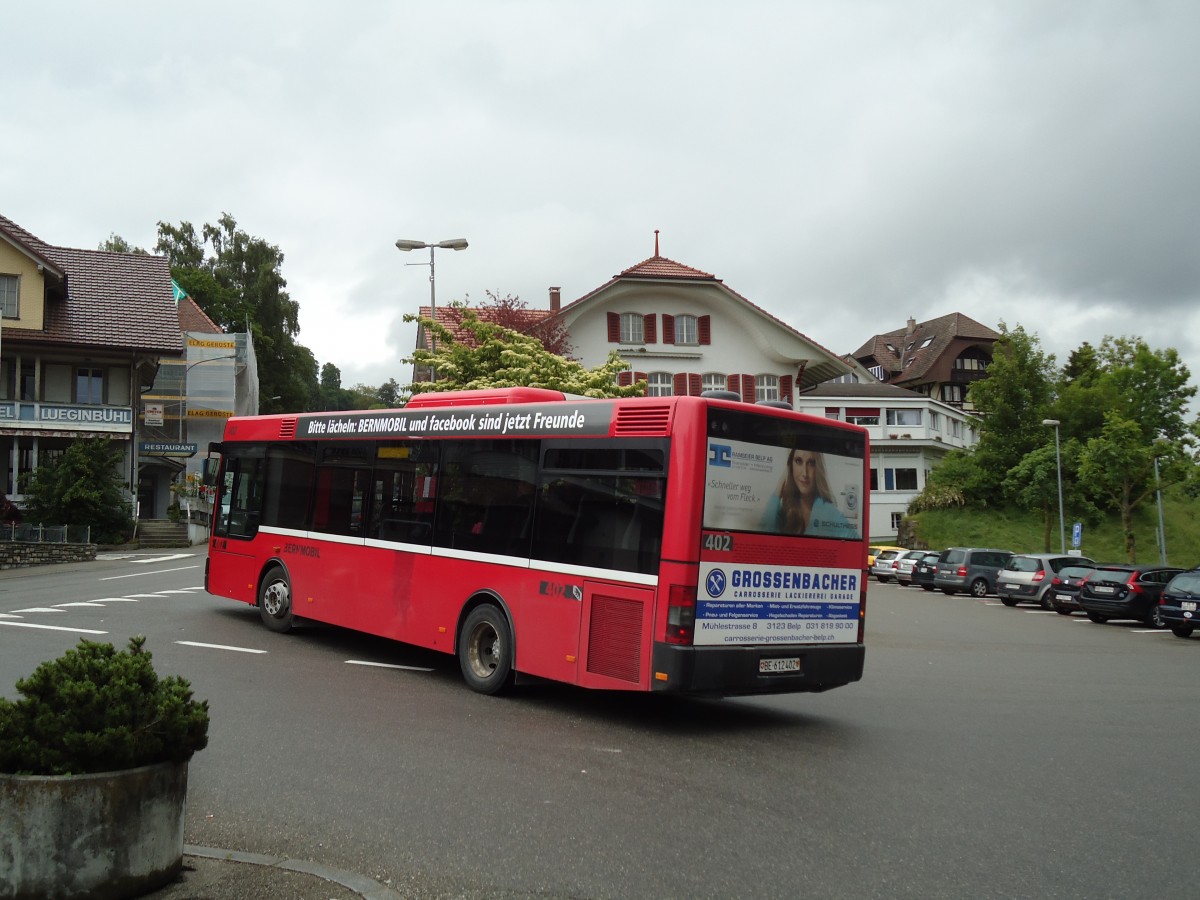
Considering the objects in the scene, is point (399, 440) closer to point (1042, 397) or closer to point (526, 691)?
point (526, 691)

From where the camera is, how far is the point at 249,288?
237 feet

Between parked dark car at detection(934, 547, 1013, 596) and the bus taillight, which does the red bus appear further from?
parked dark car at detection(934, 547, 1013, 596)

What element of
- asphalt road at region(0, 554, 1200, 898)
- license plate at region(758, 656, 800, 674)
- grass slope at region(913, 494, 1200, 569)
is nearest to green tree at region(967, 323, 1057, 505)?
grass slope at region(913, 494, 1200, 569)

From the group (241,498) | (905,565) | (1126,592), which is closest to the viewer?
(241,498)

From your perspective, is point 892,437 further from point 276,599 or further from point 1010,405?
point 276,599

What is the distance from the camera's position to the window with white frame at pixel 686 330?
48250mm

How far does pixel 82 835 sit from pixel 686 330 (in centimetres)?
4470

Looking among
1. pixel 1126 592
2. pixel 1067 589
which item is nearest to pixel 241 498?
pixel 1126 592

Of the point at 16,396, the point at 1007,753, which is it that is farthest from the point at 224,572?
the point at 16,396

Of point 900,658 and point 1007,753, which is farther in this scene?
→ point 900,658

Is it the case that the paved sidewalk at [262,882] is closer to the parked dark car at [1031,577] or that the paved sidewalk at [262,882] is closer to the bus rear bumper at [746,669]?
the bus rear bumper at [746,669]

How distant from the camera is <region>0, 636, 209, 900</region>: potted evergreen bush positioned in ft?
14.7

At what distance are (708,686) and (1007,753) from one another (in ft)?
7.81

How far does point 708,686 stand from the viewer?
8859 mm
